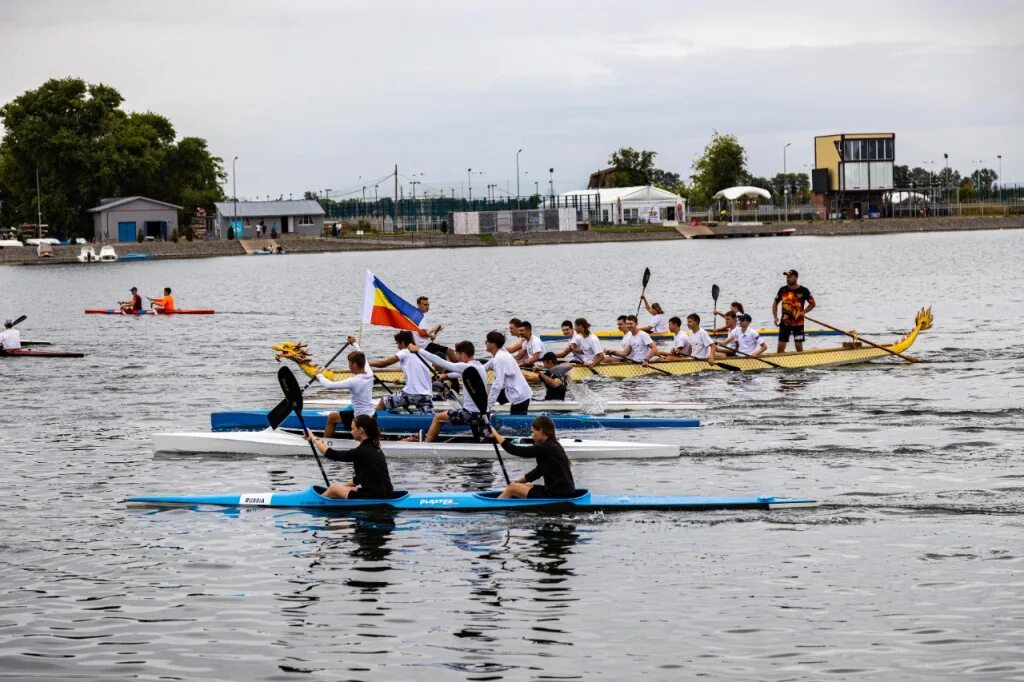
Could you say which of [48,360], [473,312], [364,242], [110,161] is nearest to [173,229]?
[110,161]

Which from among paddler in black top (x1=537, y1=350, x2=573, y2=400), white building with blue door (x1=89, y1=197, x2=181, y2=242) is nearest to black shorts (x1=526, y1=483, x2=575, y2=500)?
paddler in black top (x1=537, y1=350, x2=573, y2=400)

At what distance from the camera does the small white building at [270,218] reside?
148 metres

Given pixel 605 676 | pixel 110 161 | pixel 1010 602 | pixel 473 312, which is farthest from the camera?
pixel 110 161

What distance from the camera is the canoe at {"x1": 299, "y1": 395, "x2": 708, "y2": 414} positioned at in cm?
2462

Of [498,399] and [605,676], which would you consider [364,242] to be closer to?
[498,399]

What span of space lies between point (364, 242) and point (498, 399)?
13397 cm

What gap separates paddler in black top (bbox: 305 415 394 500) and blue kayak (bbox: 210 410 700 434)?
13.9ft

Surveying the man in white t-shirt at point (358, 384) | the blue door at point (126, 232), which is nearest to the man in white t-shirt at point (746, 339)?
the man in white t-shirt at point (358, 384)

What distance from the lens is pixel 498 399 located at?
22.4 meters

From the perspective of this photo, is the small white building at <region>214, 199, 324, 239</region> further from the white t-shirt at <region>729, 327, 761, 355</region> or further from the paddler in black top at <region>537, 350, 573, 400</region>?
the paddler in black top at <region>537, 350, 573, 400</region>

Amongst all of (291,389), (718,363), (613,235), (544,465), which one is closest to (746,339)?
(718,363)

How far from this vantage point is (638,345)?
3008 cm

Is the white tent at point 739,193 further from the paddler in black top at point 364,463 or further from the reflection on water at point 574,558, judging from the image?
the paddler in black top at point 364,463

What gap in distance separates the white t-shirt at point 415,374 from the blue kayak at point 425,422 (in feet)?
1.55
